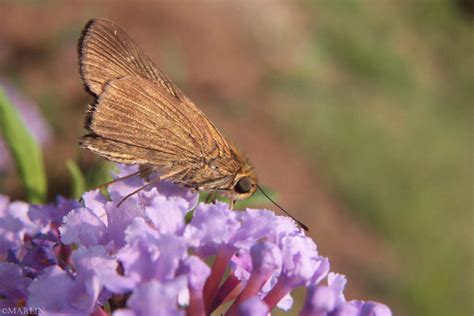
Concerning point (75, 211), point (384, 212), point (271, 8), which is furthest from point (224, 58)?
point (75, 211)

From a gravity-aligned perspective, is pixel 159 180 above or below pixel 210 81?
above

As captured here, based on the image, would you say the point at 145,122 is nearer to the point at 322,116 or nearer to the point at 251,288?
the point at 251,288

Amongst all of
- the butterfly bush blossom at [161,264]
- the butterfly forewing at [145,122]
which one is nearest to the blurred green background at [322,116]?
the butterfly forewing at [145,122]

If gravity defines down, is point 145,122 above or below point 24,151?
above

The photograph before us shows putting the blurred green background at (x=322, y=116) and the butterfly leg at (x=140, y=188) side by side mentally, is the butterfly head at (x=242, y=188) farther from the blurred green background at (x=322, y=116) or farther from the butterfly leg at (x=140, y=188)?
the blurred green background at (x=322, y=116)

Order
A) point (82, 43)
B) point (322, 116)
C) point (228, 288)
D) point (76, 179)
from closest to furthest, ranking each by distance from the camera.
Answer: point (228, 288) → point (82, 43) → point (76, 179) → point (322, 116)

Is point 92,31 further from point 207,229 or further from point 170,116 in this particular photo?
point 207,229

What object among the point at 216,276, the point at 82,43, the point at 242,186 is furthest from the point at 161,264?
the point at 82,43
